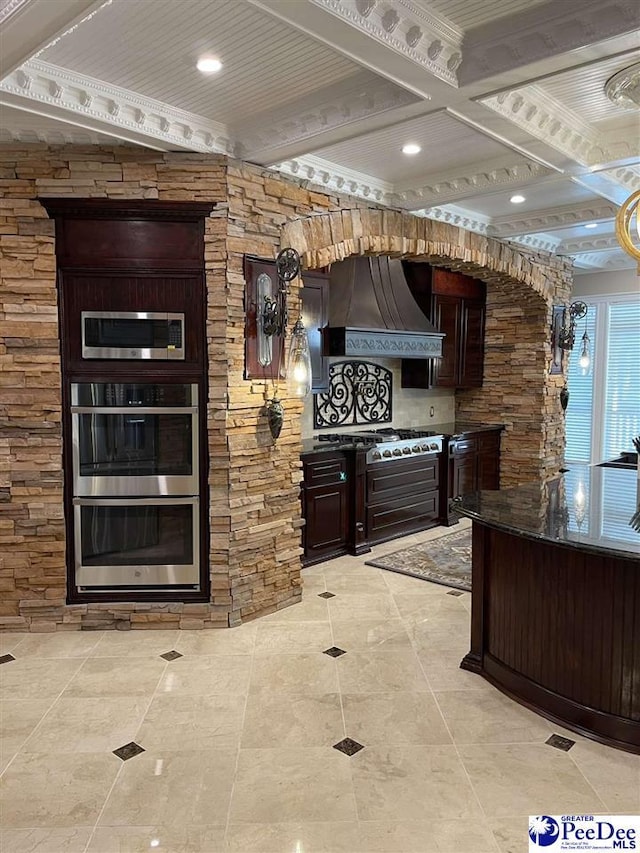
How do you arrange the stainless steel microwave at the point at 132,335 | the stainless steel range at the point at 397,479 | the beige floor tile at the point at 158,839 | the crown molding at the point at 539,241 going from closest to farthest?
the beige floor tile at the point at 158,839 → the stainless steel microwave at the point at 132,335 → the stainless steel range at the point at 397,479 → the crown molding at the point at 539,241

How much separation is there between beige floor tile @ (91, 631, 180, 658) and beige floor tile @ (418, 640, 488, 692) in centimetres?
Result: 149

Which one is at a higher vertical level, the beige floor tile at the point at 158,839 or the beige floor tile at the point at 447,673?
the beige floor tile at the point at 447,673

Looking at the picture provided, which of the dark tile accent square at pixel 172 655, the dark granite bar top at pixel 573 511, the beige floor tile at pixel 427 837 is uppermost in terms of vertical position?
the dark granite bar top at pixel 573 511

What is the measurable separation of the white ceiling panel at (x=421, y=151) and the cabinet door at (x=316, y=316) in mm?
1017

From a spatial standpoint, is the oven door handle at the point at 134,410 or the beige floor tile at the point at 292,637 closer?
the beige floor tile at the point at 292,637

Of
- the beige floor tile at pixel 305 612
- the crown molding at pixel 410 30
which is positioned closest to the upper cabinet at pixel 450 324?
the beige floor tile at pixel 305 612

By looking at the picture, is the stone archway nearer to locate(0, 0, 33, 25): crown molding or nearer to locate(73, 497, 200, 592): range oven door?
locate(73, 497, 200, 592): range oven door

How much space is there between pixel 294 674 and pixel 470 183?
3.42 meters

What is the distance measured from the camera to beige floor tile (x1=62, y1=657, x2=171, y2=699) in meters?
3.22

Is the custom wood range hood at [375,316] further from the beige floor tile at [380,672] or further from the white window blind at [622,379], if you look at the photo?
the white window blind at [622,379]

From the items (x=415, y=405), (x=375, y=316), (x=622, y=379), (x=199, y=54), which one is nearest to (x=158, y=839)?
(x=199, y=54)

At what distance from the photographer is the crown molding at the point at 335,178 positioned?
4164 mm

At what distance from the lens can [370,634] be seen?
3.95 m

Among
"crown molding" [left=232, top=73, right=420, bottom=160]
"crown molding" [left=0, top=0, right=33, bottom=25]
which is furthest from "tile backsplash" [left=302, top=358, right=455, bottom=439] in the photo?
"crown molding" [left=0, top=0, right=33, bottom=25]
